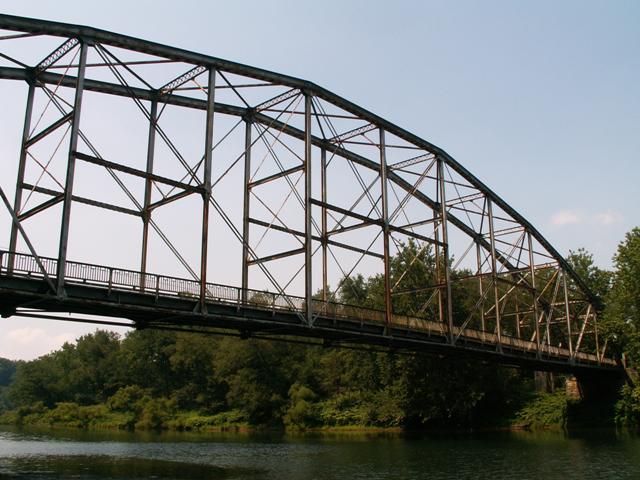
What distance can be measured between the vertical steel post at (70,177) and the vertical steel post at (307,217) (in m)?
12.8

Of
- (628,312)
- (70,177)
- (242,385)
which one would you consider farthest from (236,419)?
(70,177)

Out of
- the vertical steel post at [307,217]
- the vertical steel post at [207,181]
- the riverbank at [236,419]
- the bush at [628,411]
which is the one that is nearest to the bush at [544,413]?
the riverbank at [236,419]

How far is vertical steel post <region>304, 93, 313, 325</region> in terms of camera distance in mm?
33625

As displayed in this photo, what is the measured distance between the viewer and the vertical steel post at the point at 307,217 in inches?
1324

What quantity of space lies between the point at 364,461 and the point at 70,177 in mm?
19919

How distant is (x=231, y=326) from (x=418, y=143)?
2260cm

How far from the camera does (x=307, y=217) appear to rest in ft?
116

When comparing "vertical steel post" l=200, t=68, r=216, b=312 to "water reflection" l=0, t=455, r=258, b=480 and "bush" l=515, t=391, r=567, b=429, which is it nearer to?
"water reflection" l=0, t=455, r=258, b=480

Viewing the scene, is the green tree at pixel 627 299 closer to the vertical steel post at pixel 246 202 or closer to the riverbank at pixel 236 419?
the riverbank at pixel 236 419

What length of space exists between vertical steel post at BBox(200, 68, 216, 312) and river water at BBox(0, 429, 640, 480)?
8491 mm

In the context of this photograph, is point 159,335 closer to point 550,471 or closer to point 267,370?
point 267,370

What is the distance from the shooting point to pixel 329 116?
40.4m

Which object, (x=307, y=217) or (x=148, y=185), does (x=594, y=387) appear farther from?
(x=148, y=185)

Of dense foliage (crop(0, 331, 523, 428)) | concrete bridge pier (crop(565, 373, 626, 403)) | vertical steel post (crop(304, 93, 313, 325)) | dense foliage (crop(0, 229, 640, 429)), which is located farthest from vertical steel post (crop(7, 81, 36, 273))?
concrete bridge pier (crop(565, 373, 626, 403))
